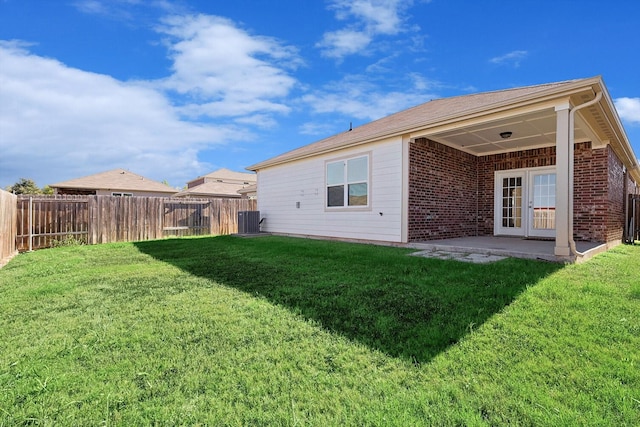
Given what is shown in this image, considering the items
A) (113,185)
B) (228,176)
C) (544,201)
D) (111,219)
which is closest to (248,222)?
(111,219)

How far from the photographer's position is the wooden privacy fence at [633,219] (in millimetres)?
9797

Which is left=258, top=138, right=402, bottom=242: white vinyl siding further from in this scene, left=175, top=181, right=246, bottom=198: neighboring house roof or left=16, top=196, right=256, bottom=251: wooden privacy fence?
left=175, top=181, right=246, bottom=198: neighboring house roof

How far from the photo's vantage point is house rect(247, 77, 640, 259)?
19.6 feet

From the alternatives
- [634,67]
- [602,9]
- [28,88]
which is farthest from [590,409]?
[28,88]

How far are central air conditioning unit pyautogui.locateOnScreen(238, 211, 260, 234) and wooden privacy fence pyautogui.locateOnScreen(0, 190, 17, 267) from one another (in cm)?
631

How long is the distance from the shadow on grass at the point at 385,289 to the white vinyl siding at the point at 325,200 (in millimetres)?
1748

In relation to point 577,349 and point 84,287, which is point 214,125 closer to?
point 84,287

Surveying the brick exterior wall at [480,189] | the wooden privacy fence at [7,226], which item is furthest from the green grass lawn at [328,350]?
the brick exterior wall at [480,189]

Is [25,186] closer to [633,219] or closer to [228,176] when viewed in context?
[228,176]

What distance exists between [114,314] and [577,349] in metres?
4.12

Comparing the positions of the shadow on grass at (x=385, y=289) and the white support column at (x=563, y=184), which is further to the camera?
the white support column at (x=563, y=184)

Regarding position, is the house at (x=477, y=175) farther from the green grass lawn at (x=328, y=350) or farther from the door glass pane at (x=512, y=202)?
the green grass lawn at (x=328, y=350)

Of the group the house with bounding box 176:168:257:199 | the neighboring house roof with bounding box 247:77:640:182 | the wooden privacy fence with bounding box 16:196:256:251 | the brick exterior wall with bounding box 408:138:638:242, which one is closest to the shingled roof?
the neighboring house roof with bounding box 247:77:640:182

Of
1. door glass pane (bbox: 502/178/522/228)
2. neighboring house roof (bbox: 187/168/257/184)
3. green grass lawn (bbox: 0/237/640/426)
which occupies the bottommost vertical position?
green grass lawn (bbox: 0/237/640/426)
